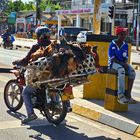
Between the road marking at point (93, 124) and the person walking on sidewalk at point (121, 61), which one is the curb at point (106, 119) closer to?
the road marking at point (93, 124)

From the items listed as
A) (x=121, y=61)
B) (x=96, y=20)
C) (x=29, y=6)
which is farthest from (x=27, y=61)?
(x=29, y=6)

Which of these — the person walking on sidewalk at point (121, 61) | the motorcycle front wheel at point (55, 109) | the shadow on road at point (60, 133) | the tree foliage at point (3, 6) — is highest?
the tree foliage at point (3, 6)

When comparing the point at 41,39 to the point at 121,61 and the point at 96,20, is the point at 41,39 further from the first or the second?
the point at 96,20

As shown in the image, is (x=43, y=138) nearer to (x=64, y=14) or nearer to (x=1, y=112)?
(x=1, y=112)

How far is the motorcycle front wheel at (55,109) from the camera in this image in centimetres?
814

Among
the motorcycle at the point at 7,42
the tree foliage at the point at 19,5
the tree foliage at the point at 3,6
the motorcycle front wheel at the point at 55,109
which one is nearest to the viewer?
the motorcycle front wheel at the point at 55,109


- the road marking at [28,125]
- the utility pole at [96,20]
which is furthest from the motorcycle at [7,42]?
the road marking at [28,125]

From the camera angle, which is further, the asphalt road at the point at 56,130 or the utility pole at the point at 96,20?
the utility pole at the point at 96,20

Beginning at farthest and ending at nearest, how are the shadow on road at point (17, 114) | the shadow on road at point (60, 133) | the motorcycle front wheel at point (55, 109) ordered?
1. the shadow on road at point (17, 114)
2. the motorcycle front wheel at point (55, 109)
3. the shadow on road at point (60, 133)

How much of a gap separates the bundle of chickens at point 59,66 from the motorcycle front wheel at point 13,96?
2.72 ft

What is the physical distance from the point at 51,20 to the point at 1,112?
6155 cm

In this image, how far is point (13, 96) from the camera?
934cm

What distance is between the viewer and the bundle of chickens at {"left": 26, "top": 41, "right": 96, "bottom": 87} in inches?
317

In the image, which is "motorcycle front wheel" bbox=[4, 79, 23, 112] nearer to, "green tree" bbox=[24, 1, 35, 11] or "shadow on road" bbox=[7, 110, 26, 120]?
"shadow on road" bbox=[7, 110, 26, 120]
